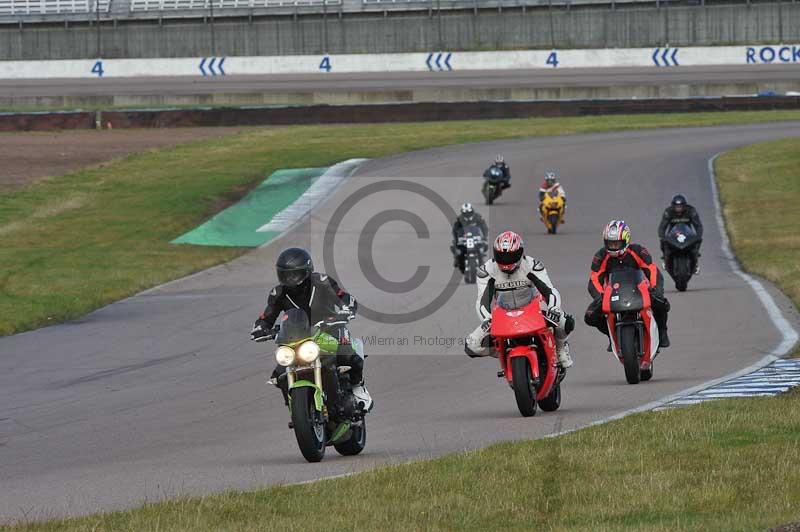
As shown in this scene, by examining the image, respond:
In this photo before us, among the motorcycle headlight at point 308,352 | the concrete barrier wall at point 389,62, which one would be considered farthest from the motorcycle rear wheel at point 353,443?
the concrete barrier wall at point 389,62

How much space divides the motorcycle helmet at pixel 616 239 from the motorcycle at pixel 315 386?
15.4ft

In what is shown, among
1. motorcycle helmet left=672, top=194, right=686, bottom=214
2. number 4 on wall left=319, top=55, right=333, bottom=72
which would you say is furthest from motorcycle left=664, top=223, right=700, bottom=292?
number 4 on wall left=319, top=55, right=333, bottom=72

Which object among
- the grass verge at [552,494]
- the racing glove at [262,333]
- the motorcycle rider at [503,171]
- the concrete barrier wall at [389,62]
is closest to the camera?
the grass verge at [552,494]

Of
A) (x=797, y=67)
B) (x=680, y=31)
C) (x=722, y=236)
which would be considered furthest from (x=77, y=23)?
(x=722, y=236)

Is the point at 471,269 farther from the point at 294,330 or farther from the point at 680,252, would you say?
the point at 294,330

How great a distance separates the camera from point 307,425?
32.3 feet

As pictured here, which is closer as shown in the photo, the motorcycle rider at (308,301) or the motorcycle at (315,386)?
the motorcycle at (315,386)

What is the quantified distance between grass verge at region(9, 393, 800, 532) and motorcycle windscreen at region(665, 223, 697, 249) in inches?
492

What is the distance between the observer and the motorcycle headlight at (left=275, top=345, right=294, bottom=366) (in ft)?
32.3

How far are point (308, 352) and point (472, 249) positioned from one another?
1517 cm

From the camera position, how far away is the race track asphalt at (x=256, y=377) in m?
10.3

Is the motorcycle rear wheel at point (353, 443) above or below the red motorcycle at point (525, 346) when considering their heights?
below

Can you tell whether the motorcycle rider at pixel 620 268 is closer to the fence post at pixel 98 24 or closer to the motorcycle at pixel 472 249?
the motorcycle at pixel 472 249

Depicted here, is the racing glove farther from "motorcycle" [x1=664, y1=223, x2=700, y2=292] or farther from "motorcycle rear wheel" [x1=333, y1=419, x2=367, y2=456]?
"motorcycle" [x1=664, y1=223, x2=700, y2=292]
